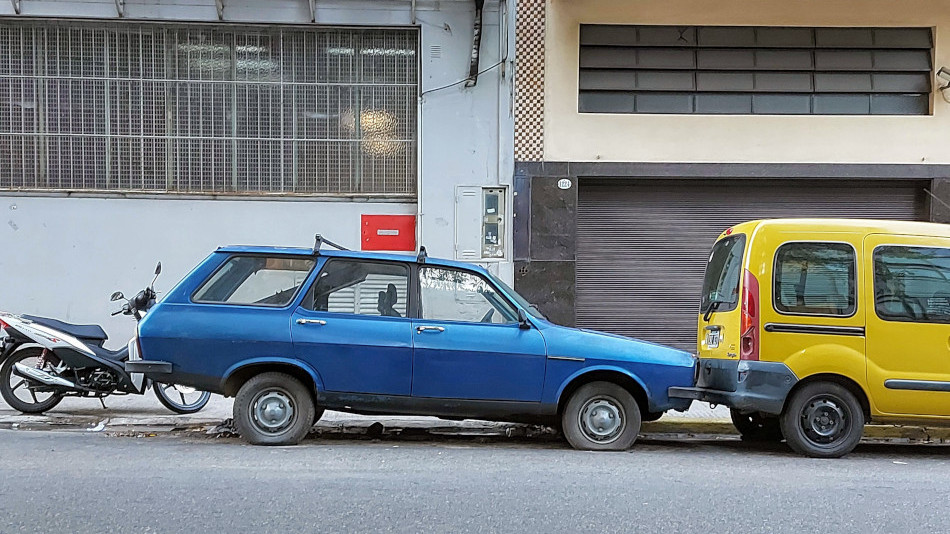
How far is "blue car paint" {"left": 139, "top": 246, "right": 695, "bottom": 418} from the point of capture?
738cm

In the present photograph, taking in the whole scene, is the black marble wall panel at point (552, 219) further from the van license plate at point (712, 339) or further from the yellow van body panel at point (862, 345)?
the yellow van body panel at point (862, 345)

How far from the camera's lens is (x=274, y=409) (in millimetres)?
7469

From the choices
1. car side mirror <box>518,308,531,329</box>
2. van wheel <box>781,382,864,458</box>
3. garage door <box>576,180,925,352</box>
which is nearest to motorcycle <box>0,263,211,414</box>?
car side mirror <box>518,308,531,329</box>

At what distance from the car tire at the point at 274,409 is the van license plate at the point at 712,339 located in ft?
12.0

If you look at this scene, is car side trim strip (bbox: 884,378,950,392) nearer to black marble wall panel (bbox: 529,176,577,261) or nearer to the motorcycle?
black marble wall panel (bbox: 529,176,577,261)

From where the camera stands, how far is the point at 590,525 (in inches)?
202

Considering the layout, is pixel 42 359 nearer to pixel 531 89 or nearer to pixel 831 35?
pixel 531 89

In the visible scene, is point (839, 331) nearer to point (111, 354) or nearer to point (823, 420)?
point (823, 420)

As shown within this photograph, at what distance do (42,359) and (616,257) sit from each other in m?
8.18

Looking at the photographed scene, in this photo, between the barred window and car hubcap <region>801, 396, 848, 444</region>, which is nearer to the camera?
car hubcap <region>801, 396, 848, 444</region>

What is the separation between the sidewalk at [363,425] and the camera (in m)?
8.65

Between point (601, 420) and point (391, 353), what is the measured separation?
73.9 inches

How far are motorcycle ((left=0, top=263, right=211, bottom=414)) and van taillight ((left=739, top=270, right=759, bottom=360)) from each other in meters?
5.27

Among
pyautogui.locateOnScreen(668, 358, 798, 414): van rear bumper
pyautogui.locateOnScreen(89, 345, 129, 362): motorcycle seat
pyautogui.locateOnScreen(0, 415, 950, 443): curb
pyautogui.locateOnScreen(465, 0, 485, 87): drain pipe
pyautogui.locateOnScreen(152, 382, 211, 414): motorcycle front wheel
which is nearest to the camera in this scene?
pyautogui.locateOnScreen(668, 358, 798, 414): van rear bumper
